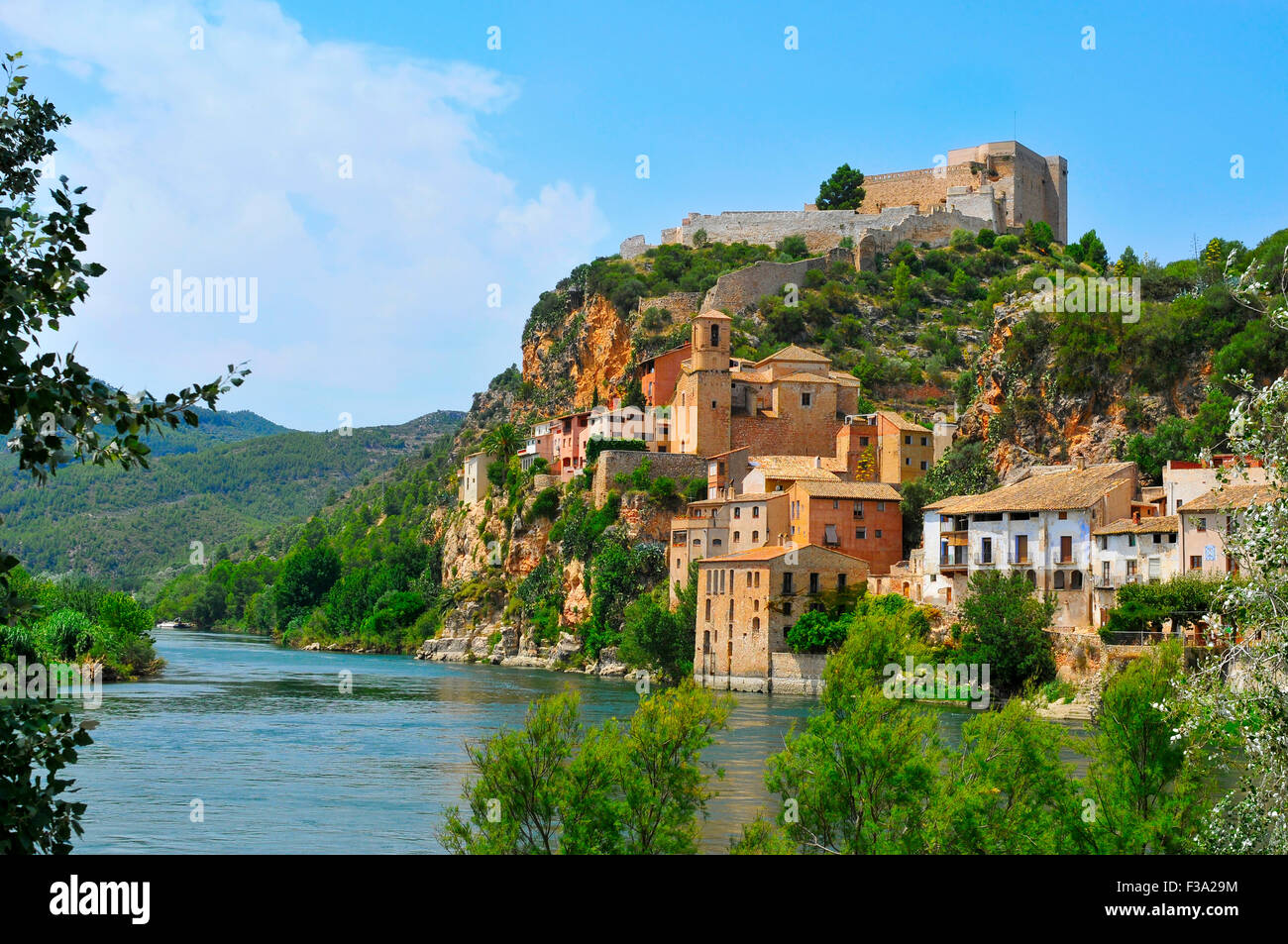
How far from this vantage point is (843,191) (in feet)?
366

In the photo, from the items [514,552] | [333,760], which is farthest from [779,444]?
[333,760]

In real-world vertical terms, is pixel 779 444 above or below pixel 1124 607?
above

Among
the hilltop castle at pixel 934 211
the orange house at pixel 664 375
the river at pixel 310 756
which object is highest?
the hilltop castle at pixel 934 211

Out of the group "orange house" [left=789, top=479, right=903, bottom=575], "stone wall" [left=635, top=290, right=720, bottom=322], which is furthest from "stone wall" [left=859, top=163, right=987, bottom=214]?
"orange house" [left=789, top=479, right=903, bottom=575]

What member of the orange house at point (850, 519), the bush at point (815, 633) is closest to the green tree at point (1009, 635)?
the bush at point (815, 633)

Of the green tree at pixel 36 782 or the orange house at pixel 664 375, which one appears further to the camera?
the orange house at pixel 664 375

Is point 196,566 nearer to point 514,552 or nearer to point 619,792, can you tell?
point 514,552

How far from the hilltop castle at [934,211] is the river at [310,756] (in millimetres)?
54333

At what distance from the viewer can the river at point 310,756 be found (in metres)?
24.3

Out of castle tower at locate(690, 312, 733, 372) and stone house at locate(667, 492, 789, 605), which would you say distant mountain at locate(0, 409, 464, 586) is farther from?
stone house at locate(667, 492, 789, 605)

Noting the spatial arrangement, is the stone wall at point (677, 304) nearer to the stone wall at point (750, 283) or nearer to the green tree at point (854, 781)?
the stone wall at point (750, 283)

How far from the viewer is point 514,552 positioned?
3088 inches
